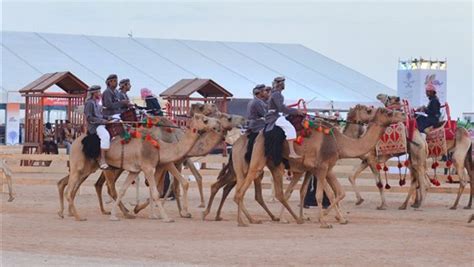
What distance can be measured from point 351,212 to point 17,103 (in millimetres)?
33167

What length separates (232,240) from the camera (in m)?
17.7

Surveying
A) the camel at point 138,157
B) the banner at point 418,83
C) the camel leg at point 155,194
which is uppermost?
the banner at point 418,83

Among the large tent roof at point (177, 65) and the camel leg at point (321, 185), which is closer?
the camel leg at point (321, 185)

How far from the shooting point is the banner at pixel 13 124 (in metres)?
56.2

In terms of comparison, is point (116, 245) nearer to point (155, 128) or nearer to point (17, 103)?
point (155, 128)

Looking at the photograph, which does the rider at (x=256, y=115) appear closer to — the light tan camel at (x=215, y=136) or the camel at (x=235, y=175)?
the camel at (x=235, y=175)

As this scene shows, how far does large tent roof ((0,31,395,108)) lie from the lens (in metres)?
58.1

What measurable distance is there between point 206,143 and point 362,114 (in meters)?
2.79

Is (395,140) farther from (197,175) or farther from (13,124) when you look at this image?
(13,124)

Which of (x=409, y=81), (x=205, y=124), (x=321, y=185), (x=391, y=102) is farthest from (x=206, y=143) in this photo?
(x=409, y=81)

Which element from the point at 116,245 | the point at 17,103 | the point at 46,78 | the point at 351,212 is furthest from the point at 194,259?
the point at 17,103

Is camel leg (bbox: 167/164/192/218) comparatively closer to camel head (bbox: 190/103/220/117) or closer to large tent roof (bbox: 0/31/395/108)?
camel head (bbox: 190/103/220/117)

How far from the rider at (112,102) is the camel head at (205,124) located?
1522mm

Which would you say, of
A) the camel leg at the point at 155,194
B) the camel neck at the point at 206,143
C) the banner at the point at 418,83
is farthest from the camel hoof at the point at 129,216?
the banner at the point at 418,83
